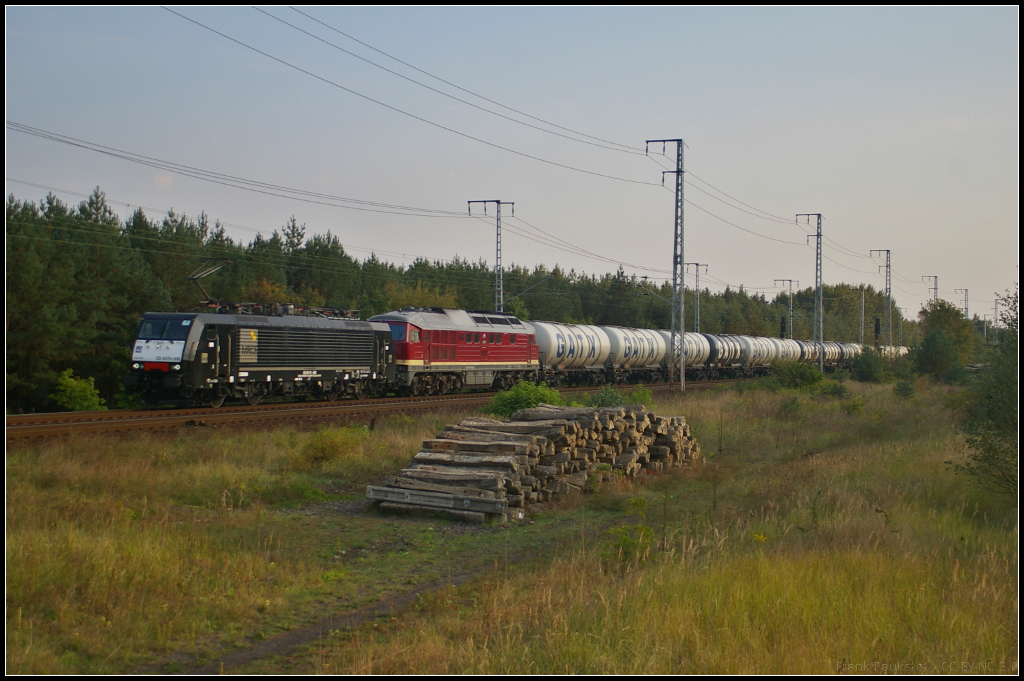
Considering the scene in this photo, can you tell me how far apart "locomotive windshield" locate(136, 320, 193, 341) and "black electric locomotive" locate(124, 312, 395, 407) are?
0.10 ft

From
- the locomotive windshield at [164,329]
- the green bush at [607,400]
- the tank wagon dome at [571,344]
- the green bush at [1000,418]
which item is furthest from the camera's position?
the tank wagon dome at [571,344]

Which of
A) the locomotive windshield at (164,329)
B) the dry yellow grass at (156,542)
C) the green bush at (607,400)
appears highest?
the locomotive windshield at (164,329)

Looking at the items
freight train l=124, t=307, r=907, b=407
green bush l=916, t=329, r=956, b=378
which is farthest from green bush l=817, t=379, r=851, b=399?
green bush l=916, t=329, r=956, b=378

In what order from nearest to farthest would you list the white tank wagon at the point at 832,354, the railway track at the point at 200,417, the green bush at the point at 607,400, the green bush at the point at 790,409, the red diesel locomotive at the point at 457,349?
the railway track at the point at 200,417 < the green bush at the point at 607,400 < the green bush at the point at 790,409 < the red diesel locomotive at the point at 457,349 < the white tank wagon at the point at 832,354

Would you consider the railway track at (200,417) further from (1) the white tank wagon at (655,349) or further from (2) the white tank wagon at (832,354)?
(2) the white tank wagon at (832,354)

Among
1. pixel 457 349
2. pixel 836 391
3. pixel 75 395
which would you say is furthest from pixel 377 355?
pixel 836 391

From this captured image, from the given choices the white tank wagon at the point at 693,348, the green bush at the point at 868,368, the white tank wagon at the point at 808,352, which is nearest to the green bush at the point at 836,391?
the white tank wagon at the point at 693,348

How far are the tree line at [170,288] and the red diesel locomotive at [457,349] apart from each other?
6316 mm

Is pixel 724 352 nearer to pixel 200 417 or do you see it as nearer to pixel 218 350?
pixel 218 350

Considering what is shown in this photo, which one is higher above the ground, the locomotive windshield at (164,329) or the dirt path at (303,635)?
the locomotive windshield at (164,329)

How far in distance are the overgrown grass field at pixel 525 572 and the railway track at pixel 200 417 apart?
2.99 meters

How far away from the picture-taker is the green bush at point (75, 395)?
35156 millimetres

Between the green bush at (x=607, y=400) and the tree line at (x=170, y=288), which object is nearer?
the green bush at (x=607, y=400)

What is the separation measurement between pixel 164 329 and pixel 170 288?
3023cm
